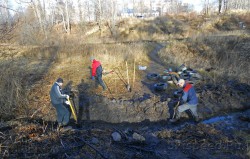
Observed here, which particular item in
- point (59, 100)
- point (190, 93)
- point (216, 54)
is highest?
point (216, 54)

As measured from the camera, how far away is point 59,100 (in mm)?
7133

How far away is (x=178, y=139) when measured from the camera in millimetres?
6113

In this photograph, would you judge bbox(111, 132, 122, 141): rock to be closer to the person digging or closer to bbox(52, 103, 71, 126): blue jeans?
bbox(52, 103, 71, 126): blue jeans

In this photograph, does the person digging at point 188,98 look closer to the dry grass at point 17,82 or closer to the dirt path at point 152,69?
the dirt path at point 152,69

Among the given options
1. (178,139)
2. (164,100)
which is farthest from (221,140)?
(164,100)

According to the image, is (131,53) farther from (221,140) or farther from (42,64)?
(221,140)

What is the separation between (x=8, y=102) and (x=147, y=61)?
28.9ft

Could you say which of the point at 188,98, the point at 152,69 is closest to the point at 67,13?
the point at 152,69

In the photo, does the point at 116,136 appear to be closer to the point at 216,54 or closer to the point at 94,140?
the point at 94,140

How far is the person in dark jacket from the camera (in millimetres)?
6953

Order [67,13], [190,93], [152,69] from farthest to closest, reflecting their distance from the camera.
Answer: [67,13] < [152,69] < [190,93]

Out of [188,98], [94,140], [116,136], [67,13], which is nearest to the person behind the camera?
[94,140]

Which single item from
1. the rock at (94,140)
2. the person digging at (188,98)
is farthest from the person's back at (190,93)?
the rock at (94,140)

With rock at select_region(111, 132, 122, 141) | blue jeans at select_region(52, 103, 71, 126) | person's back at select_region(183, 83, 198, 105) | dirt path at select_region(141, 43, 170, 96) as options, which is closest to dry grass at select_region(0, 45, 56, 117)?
blue jeans at select_region(52, 103, 71, 126)
